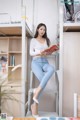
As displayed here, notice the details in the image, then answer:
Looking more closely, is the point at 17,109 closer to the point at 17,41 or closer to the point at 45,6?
the point at 17,41

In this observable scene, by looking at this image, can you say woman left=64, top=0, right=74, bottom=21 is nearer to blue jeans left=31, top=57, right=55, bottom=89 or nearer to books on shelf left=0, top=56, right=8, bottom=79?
blue jeans left=31, top=57, right=55, bottom=89

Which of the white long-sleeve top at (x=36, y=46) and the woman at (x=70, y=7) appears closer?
the woman at (x=70, y=7)

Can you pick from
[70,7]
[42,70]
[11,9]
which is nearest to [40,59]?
[42,70]

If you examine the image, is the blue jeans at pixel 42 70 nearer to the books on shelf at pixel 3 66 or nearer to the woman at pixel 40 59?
the woman at pixel 40 59

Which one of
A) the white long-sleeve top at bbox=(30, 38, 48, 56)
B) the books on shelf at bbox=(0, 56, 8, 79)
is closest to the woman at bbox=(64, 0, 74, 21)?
the white long-sleeve top at bbox=(30, 38, 48, 56)

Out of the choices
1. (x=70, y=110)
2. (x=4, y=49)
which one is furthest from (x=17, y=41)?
(x=70, y=110)

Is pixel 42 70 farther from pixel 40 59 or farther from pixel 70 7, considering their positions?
pixel 70 7

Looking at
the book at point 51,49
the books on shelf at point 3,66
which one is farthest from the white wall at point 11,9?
the book at point 51,49

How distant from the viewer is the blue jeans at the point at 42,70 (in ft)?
8.70

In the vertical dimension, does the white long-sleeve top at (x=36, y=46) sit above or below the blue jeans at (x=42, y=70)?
above

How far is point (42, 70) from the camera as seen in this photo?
2828mm

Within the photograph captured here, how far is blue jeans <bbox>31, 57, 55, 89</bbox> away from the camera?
8.70 feet

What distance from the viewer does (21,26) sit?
265cm

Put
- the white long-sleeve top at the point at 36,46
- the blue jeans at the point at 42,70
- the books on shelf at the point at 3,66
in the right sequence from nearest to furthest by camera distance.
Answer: the blue jeans at the point at 42,70
the white long-sleeve top at the point at 36,46
the books on shelf at the point at 3,66
